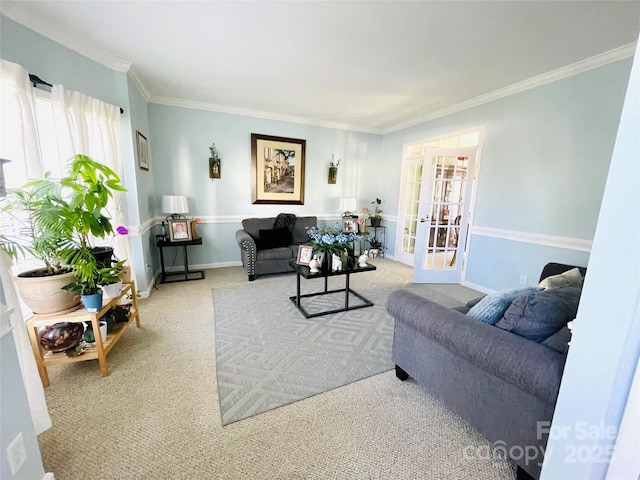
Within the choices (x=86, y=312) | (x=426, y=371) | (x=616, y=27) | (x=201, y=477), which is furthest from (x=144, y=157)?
(x=616, y=27)

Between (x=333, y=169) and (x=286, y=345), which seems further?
(x=333, y=169)

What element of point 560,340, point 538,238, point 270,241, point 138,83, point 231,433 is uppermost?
point 138,83

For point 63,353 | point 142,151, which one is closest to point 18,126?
point 63,353

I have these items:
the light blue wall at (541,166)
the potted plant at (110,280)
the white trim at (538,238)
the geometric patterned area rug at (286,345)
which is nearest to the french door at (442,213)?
the light blue wall at (541,166)

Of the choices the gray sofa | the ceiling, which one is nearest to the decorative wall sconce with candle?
the gray sofa

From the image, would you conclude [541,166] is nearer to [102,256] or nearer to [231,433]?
[231,433]

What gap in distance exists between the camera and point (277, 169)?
446 cm

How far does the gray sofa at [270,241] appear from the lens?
3.70 m

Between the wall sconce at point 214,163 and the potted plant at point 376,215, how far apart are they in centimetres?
296

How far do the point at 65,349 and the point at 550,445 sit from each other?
8.58 feet

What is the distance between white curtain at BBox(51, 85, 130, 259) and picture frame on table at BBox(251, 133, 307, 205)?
1941mm

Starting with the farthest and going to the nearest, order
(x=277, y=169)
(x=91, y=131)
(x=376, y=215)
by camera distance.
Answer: (x=376, y=215)
(x=277, y=169)
(x=91, y=131)

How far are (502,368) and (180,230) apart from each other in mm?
3774

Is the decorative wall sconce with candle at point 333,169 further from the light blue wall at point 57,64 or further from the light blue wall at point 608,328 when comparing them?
the light blue wall at point 608,328
